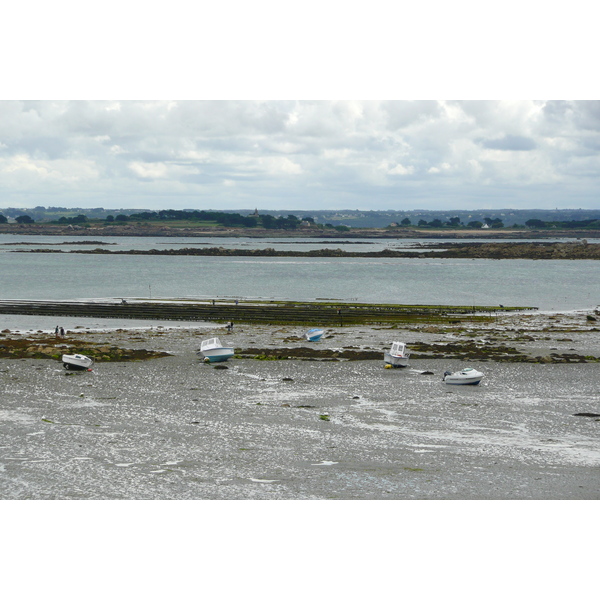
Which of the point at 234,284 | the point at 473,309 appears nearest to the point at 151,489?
the point at 473,309

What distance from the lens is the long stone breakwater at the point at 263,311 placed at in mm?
53375

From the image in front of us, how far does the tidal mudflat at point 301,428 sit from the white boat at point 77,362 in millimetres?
422

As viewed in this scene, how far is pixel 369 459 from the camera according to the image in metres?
20.8

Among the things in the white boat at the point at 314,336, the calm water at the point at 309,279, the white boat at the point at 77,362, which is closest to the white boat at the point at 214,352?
the white boat at the point at 77,362

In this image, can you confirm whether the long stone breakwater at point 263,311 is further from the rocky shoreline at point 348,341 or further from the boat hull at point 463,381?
the boat hull at point 463,381

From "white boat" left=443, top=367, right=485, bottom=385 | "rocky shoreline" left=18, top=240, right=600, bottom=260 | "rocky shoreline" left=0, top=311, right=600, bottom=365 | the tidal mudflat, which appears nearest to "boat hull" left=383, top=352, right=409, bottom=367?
the tidal mudflat

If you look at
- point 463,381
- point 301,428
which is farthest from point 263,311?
point 301,428

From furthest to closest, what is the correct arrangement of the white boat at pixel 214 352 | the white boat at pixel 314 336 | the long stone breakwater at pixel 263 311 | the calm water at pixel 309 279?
the calm water at pixel 309 279 → the long stone breakwater at pixel 263 311 → the white boat at pixel 314 336 → the white boat at pixel 214 352

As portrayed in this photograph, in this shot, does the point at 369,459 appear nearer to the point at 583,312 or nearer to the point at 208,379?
the point at 208,379

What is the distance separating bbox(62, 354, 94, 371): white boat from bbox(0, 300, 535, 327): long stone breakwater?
20.0 metres

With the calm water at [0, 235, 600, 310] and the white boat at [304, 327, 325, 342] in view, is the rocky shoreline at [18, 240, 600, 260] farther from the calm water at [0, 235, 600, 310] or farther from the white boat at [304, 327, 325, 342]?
the white boat at [304, 327, 325, 342]

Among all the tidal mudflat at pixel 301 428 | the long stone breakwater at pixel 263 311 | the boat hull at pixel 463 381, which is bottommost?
the tidal mudflat at pixel 301 428

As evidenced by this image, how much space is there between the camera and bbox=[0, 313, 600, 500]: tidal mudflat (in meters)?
18.4

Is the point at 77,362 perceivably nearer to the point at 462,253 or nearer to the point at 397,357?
the point at 397,357
